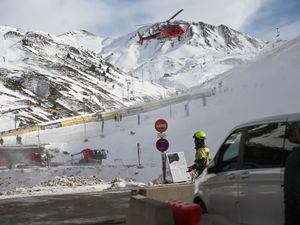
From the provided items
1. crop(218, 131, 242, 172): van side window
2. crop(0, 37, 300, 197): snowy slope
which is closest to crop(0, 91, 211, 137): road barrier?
crop(0, 37, 300, 197): snowy slope

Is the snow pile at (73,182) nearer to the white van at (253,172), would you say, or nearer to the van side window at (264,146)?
the white van at (253,172)

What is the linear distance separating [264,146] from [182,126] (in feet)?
142

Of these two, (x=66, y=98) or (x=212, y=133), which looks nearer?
(x=212, y=133)

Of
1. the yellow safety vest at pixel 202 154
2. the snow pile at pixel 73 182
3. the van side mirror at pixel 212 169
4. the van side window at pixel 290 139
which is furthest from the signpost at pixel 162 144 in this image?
the van side window at pixel 290 139

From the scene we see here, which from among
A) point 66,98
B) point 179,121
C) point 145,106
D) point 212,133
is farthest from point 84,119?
point 66,98

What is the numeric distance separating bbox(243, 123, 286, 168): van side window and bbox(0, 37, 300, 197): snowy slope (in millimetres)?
24637

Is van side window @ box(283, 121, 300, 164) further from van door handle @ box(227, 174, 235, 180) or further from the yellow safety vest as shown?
the yellow safety vest

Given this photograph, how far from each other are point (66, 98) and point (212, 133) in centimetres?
13796

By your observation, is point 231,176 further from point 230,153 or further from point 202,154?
point 202,154

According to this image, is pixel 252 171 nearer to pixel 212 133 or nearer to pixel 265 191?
pixel 265 191

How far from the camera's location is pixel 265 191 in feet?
19.2

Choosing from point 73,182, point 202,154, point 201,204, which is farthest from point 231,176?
point 73,182

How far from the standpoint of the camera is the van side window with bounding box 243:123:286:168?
18.8 feet

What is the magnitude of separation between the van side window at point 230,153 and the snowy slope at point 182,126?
23.9 metres
